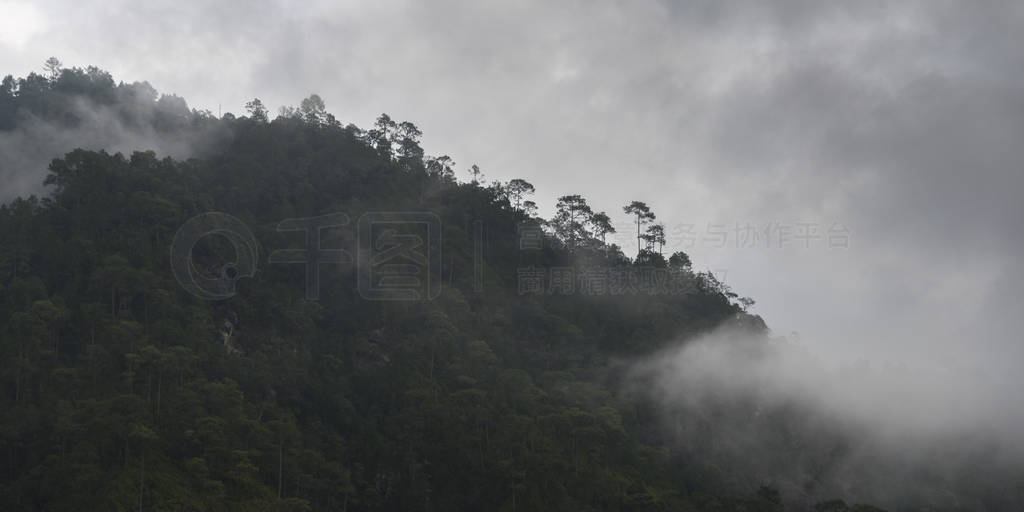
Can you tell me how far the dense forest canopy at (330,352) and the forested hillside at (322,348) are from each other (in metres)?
0.15

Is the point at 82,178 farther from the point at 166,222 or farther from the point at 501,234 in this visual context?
the point at 501,234

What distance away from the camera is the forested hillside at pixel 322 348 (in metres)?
47.3

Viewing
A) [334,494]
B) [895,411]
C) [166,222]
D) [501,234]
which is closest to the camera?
[334,494]

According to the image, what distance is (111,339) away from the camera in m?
52.5

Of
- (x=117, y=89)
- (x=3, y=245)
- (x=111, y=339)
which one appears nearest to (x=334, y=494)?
(x=111, y=339)

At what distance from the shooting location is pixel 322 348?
62312 mm

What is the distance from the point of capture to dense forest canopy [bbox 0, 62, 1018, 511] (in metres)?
47.5

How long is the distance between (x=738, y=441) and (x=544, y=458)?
56.1ft

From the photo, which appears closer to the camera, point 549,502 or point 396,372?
point 549,502

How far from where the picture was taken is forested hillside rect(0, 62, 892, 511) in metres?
47.3

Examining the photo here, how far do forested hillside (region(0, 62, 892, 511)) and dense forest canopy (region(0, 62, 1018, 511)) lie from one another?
15 centimetres

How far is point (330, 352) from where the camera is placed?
6216 centimetres

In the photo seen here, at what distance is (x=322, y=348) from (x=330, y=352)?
619 millimetres

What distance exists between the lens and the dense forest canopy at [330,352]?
4753cm
